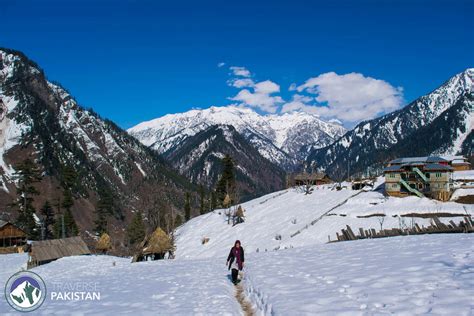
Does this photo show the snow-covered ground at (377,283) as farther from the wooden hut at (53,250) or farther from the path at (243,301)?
the wooden hut at (53,250)

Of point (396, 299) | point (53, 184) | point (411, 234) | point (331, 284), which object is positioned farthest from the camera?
point (53, 184)

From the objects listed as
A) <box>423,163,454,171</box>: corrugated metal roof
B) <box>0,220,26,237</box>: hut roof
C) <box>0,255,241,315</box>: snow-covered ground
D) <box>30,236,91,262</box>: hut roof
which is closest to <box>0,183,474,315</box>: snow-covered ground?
<box>0,255,241,315</box>: snow-covered ground

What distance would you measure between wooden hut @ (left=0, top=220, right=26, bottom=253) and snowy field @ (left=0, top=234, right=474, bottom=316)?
57331 millimetres

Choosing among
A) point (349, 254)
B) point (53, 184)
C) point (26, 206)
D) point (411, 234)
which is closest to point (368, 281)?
point (349, 254)

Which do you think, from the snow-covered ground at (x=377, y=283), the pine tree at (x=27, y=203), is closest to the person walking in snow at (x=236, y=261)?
the snow-covered ground at (x=377, y=283)

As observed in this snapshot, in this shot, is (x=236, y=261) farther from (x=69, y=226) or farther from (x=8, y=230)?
(x=69, y=226)

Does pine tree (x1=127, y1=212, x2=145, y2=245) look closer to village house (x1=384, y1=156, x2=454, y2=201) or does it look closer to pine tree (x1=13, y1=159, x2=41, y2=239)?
pine tree (x1=13, y1=159, x2=41, y2=239)

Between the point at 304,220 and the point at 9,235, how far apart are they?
52.1 metres

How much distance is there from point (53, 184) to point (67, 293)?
643 feet

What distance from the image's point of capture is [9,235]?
70.0 meters

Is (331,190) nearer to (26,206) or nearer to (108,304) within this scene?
(26,206)

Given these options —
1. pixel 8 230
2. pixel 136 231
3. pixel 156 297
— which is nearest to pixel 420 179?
pixel 156 297

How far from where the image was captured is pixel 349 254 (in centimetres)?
2198

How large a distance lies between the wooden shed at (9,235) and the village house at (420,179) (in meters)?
69.0
